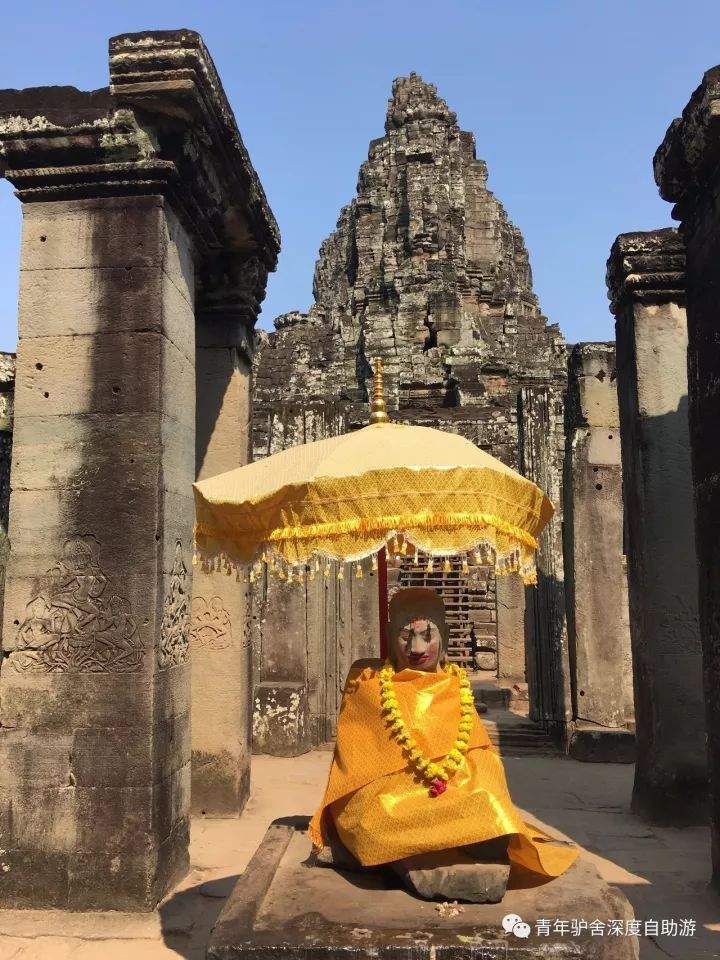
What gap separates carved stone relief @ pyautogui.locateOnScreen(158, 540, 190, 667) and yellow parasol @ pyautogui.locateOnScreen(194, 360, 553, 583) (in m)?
1.23

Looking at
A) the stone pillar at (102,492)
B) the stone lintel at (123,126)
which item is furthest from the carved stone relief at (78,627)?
the stone lintel at (123,126)

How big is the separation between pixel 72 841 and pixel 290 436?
693 centimetres

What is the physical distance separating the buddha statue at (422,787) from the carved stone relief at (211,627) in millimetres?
2996

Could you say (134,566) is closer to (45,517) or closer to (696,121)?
(45,517)

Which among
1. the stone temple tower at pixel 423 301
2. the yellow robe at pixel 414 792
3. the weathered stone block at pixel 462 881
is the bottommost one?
the weathered stone block at pixel 462 881

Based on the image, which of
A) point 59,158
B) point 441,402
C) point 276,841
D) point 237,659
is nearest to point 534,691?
point 237,659

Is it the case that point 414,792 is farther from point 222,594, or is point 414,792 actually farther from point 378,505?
point 222,594

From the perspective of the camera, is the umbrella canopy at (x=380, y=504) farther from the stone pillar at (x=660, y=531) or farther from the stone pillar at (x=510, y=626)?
the stone pillar at (x=510, y=626)

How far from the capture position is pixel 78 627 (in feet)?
15.2

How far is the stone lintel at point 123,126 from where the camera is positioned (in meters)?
4.87

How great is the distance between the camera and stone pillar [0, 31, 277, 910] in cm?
446

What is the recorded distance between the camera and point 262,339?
31.0m

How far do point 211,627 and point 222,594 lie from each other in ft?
0.95

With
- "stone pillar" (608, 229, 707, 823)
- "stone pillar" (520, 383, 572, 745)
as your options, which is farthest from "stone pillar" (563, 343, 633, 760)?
"stone pillar" (608, 229, 707, 823)
